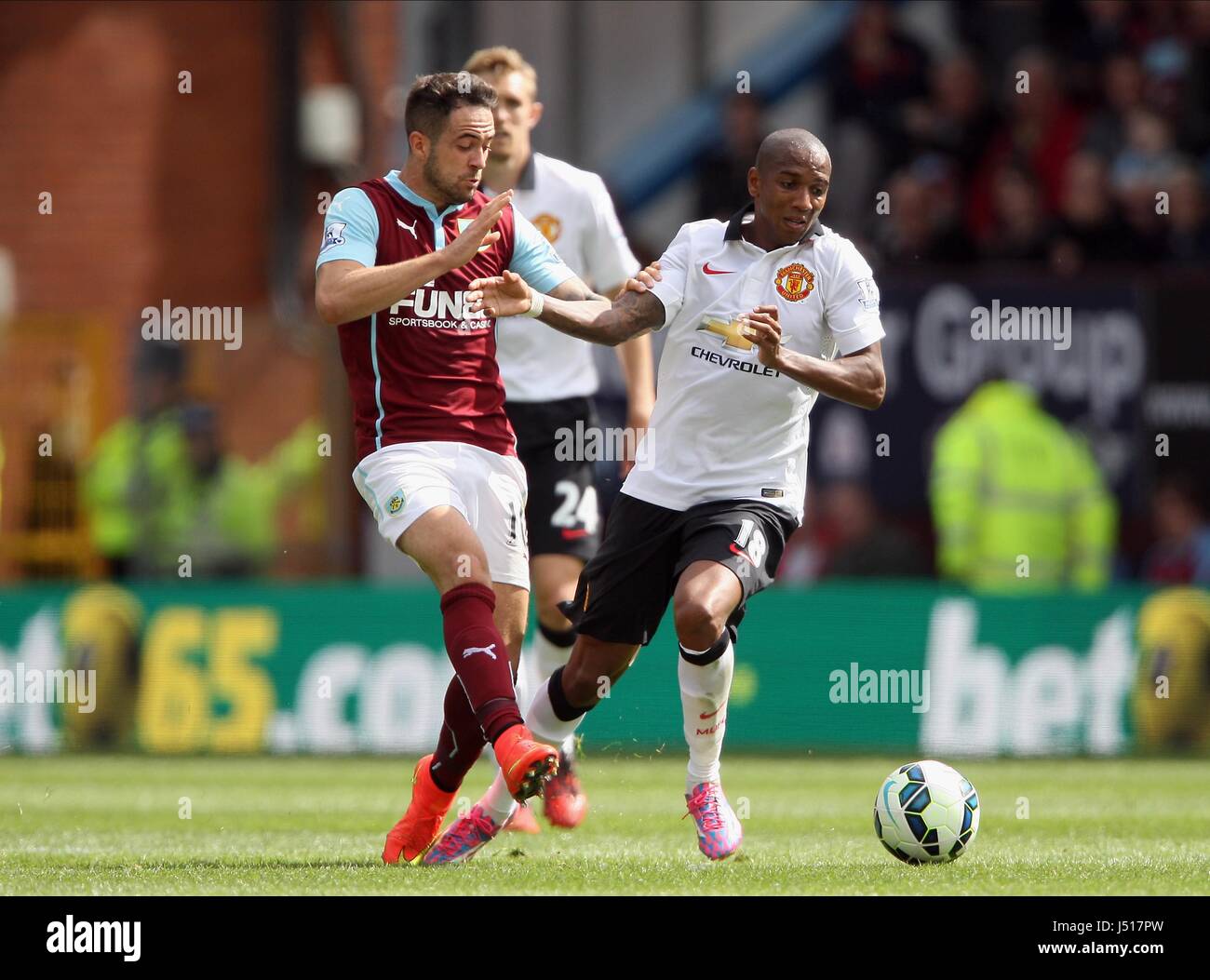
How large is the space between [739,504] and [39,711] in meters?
6.83

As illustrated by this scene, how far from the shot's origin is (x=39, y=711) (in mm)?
12656

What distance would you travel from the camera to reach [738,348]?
7.16 m

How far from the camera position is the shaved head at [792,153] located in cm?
692

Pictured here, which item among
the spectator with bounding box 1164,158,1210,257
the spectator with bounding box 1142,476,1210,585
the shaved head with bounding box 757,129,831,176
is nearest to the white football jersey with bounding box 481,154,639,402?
the shaved head with bounding box 757,129,831,176

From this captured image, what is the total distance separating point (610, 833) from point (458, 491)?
1957mm

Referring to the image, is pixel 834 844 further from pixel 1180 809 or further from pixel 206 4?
pixel 206 4

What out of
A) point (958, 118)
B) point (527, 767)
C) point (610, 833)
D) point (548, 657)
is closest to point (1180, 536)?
point (958, 118)

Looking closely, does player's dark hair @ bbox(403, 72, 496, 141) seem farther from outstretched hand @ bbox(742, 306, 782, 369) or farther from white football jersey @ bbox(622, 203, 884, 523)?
outstretched hand @ bbox(742, 306, 782, 369)

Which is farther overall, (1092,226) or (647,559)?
(1092,226)

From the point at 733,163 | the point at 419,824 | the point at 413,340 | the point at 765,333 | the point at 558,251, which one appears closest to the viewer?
the point at 765,333

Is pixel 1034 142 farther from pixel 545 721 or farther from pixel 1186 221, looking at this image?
pixel 545 721

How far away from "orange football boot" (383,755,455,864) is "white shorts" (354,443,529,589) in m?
0.74

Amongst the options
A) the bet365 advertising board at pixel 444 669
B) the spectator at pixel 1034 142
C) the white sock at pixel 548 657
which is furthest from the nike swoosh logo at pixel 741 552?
the spectator at pixel 1034 142

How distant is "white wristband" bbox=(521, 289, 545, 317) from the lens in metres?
6.77
